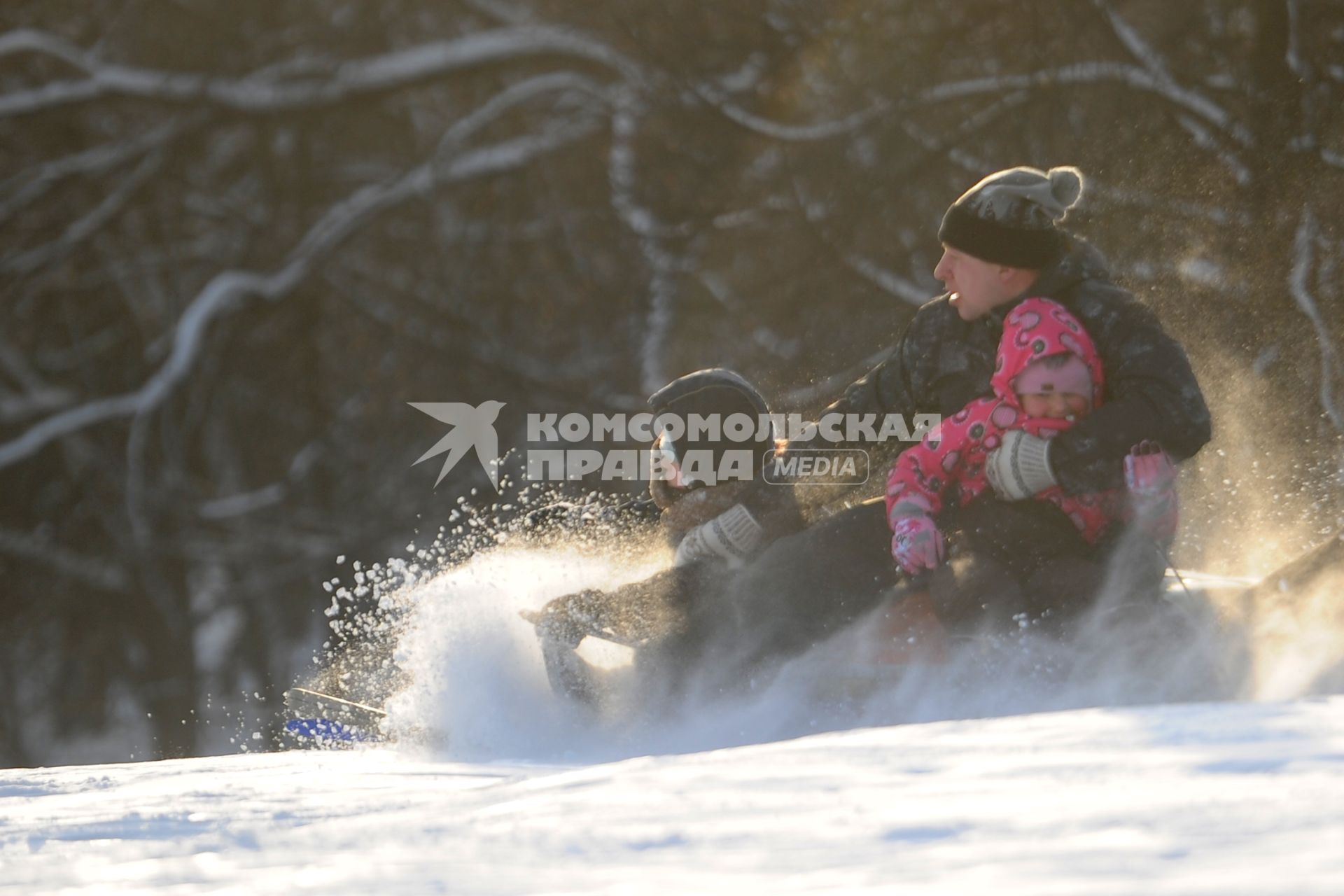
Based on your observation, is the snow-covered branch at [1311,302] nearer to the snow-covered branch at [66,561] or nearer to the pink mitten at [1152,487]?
the pink mitten at [1152,487]

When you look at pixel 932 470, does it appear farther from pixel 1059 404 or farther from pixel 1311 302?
pixel 1311 302

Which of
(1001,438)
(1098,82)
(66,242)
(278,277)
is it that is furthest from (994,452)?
(66,242)

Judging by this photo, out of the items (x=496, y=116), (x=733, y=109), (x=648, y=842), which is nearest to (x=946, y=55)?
(x=733, y=109)

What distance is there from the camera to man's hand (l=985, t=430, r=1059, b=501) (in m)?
2.23

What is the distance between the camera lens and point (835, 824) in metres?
1.32

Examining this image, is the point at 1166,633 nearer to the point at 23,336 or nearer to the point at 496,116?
the point at 496,116

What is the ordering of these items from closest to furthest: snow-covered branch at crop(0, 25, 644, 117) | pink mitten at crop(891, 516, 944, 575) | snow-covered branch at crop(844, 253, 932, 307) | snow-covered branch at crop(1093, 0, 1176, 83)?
1. pink mitten at crop(891, 516, 944, 575)
2. snow-covered branch at crop(1093, 0, 1176, 83)
3. snow-covered branch at crop(844, 253, 932, 307)
4. snow-covered branch at crop(0, 25, 644, 117)

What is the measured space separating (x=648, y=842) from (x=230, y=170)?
5.87 meters

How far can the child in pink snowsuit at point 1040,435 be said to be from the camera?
2209mm

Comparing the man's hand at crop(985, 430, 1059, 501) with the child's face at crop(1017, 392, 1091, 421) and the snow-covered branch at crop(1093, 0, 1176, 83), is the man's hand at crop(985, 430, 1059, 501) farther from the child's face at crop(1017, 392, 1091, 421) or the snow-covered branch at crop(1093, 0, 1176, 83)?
the snow-covered branch at crop(1093, 0, 1176, 83)

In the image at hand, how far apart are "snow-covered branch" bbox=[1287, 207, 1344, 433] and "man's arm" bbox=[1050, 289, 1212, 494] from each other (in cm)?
279

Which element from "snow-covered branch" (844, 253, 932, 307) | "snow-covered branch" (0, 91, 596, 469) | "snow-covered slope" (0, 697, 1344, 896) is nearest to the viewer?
"snow-covered slope" (0, 697, 1344, 896)

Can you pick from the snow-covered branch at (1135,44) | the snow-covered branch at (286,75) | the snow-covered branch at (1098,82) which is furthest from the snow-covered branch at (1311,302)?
the snow-covered branch at (286,75)

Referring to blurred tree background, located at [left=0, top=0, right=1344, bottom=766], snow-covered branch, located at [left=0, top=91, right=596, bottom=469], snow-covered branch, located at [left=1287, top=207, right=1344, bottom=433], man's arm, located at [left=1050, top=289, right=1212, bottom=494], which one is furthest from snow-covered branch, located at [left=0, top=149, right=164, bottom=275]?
man's arm, located at [left=1050, top=289, right=1212, bottom=494]
